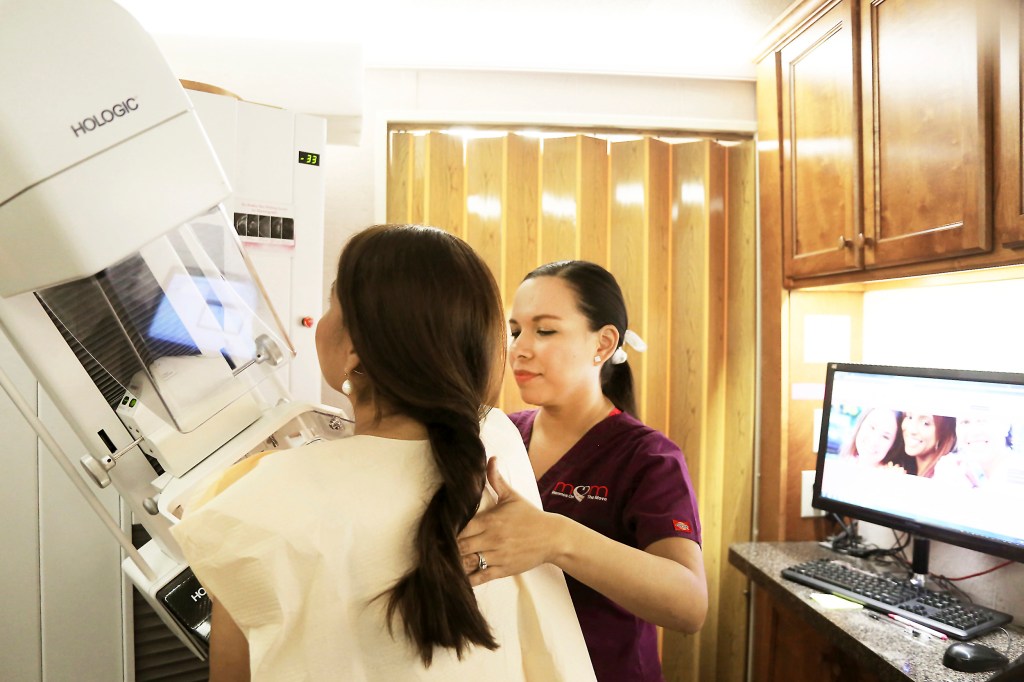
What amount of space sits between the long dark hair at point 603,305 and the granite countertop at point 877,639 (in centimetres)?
70

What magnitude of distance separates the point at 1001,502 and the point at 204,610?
5.37 feet

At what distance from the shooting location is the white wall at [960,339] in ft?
5.34

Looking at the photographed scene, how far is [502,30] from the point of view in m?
2.08

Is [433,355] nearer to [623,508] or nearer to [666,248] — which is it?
[623,508]

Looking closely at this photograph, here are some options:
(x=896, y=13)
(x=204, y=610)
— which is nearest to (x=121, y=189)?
(x=204, y=610)

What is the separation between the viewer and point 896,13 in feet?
5.26

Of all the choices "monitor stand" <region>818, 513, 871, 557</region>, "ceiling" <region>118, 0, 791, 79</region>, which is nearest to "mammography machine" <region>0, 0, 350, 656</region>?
"ceiling" <region>118, 0, 791, 79</region>

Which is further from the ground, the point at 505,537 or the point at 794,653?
the point at 505,537

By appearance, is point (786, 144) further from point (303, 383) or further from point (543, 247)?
point (303, 383)

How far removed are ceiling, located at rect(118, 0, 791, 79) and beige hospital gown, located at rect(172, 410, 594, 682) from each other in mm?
1589

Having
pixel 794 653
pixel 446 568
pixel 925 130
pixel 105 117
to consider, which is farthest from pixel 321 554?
pixel 794 653

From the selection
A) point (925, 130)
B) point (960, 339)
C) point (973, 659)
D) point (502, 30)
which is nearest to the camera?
point (973, 659)

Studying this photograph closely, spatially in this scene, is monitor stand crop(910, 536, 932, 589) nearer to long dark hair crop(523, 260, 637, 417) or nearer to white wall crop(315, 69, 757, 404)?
long dark hair crop(523, 260, 637, 417)

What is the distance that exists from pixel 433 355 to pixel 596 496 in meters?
0.60
